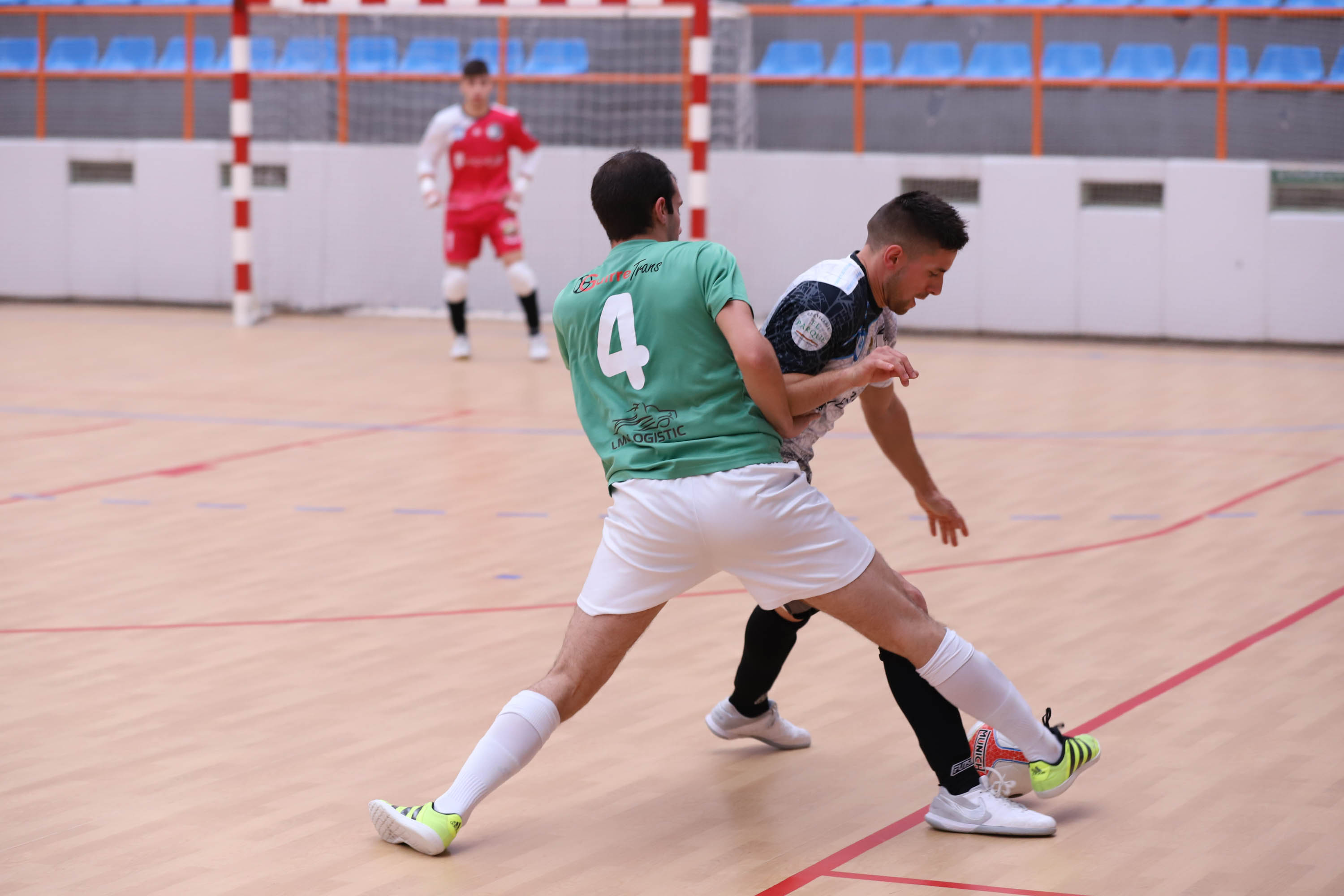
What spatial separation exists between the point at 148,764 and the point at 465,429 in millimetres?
5704

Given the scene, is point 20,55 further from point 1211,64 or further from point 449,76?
point 1211,64

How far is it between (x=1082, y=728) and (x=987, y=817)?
2.93ft

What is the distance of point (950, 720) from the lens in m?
3.90

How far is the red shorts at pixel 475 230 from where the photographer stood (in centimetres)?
1284

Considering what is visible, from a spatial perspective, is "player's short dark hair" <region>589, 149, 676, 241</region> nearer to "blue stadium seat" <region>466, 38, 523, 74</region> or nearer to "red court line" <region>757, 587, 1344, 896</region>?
"red court line" <region>757, 587, 1344, 896</region>

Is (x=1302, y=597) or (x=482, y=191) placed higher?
(x=482, y=191)

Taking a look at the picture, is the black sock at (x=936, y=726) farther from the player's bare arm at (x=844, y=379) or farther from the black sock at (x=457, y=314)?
the black sock at (x=457, y=314)

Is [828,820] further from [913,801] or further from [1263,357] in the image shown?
[1263,357]

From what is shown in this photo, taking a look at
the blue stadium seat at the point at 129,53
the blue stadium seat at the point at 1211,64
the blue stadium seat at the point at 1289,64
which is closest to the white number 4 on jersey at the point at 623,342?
the blue stadium seat at the point at 1211,64

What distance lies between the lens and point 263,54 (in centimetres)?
1734

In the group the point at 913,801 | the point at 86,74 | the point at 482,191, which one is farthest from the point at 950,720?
the point at 86,74

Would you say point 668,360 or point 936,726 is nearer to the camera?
point 668,360

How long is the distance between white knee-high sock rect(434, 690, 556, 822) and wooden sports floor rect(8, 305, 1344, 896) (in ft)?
0.51

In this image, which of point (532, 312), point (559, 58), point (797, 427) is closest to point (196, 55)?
point (559, 58)
